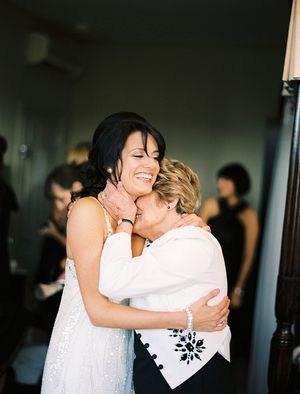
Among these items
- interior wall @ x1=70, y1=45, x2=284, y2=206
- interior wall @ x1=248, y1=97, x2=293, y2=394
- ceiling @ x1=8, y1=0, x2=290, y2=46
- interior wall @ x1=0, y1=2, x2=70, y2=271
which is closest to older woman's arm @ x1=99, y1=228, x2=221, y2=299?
interior wall @ x1=248, y1=97, x2=293, y2=394

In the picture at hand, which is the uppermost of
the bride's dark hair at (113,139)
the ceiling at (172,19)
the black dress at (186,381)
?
the ceiling at (172,19)

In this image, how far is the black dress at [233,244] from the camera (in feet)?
14.9

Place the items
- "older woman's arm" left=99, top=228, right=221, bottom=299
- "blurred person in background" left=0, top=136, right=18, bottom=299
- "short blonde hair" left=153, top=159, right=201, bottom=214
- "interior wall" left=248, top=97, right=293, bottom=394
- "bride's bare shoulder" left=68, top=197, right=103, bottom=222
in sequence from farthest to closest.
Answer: "blurred person in background" left=0, top=136, right=18, bottom=299
"interior wall" left=248, top=97, right=293, bottom=394
"short blonde hair" left=153, top=159, right=201, bottom=214
"bride's bare shoulder" left=68, top=197, right=103, bottom=222
"older woman's arm" left=99, top=228, right=221, bottom=299

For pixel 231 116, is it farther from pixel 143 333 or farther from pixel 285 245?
pixel 143 333

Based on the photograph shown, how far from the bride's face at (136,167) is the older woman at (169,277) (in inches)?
1.6

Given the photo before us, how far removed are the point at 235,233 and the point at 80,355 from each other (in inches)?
109

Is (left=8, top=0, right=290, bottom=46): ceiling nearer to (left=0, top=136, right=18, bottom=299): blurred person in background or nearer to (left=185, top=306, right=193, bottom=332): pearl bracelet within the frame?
(left=0, top=136, right=18, bottom=299): blurred person in background

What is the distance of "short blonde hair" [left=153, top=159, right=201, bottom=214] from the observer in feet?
6.64

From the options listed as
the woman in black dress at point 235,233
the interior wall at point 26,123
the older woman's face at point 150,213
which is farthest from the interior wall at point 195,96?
the older woman's face at point 150,213

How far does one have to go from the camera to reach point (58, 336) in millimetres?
2016

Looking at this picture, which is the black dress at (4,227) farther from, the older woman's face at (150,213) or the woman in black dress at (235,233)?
→ the older woman's face at (150,213)

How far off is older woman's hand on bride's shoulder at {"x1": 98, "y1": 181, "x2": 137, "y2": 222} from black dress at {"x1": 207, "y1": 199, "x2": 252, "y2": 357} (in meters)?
2.58

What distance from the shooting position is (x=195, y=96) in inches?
249

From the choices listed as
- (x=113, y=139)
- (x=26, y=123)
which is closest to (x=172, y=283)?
(x=113, y=139)
